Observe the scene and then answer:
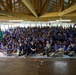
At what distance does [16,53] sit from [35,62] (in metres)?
2.43

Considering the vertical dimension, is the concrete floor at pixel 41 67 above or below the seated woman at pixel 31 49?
below

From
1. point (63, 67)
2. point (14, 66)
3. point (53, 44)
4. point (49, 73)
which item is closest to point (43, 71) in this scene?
point (49, 73)

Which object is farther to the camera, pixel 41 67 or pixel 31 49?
pixel 31 49

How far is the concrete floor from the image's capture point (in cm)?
633

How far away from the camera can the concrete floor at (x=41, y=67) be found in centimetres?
633

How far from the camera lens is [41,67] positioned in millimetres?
6910

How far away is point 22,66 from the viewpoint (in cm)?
709

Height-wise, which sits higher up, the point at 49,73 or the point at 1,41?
the point at 1,41

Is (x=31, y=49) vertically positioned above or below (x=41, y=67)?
above

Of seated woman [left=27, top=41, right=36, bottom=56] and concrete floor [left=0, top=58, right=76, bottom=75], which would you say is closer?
concrete floor [left=0, top=58, right=76, bottom=75]

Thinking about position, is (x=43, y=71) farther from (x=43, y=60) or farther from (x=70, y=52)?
(x=70, y=52)

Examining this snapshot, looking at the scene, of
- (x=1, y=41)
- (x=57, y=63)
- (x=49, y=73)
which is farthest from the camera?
(x=1, y=41)

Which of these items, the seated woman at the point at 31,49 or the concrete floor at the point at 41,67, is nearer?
the concrete floor at the point at 41,67

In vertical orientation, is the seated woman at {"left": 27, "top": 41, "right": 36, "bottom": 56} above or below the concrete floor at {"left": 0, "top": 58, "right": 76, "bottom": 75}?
above
